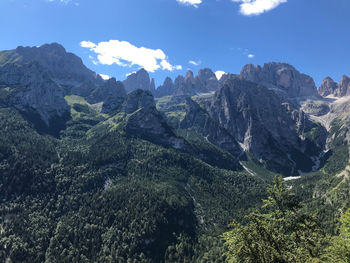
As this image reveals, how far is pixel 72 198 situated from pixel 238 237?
203 metres

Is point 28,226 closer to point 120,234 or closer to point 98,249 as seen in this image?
point 98,249

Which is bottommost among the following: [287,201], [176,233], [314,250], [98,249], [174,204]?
[98,249]

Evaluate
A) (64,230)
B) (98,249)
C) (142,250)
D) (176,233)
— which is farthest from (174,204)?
(64,230)

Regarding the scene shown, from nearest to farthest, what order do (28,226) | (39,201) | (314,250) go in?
(314,250) < (28,226) < (39,201)

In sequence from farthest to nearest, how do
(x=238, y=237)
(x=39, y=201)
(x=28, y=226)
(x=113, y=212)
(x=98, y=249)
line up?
(x=39, y=201), (x=113, y=212), (x=28, y=226), (x=98, y=249), (x=238, y=237)

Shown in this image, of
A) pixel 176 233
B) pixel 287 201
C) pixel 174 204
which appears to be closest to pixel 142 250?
pixel 176 233

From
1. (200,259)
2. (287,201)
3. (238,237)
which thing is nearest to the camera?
(238,237)

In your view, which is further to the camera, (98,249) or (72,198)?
(72,198)

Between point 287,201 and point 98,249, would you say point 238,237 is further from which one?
point 98,249

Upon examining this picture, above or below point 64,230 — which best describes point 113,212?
above

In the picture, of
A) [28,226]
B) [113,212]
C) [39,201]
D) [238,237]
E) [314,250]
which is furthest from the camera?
[39,201]

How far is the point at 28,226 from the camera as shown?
543 feet

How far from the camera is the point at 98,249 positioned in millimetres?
152250

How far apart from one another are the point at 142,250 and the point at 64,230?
58402 mm
